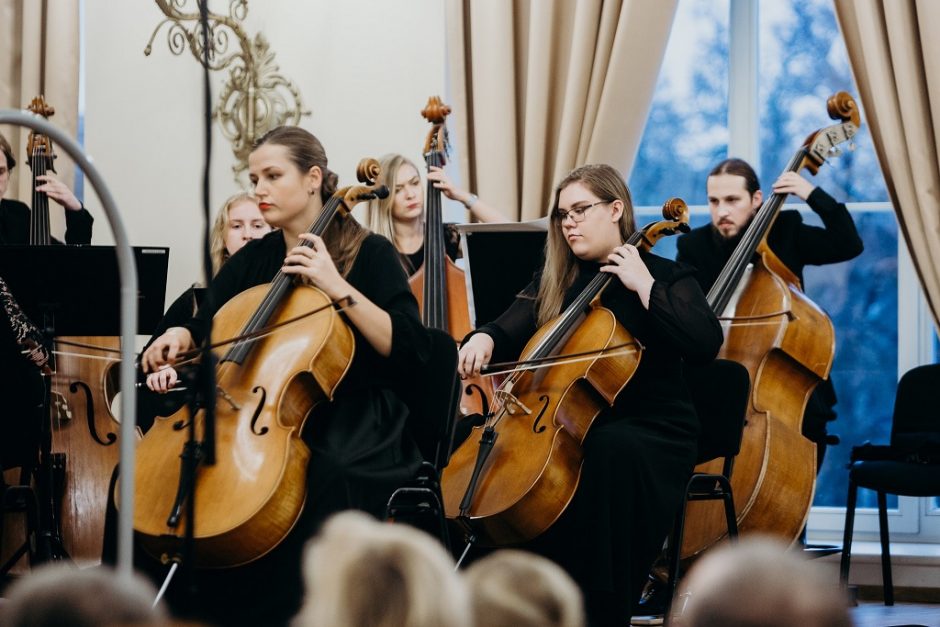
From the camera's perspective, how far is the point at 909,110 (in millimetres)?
3809

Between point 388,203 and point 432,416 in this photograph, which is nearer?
point 432,416

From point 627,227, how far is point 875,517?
1736 mm

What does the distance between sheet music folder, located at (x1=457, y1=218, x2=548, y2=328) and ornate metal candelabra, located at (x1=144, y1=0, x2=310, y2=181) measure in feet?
4.70

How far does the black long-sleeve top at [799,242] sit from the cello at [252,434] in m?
1.55

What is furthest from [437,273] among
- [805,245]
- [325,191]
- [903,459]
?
[903,459]

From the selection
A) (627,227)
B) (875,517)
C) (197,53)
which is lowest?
(875,517)

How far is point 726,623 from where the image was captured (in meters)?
0.76

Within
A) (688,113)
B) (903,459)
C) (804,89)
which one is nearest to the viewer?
(903,459)

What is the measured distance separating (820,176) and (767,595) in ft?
12.1

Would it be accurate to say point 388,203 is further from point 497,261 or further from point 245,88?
point 245,88

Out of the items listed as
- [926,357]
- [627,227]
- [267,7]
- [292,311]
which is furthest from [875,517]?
[267,7]

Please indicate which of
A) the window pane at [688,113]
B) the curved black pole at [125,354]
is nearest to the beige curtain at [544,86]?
the window pane at [688,113]

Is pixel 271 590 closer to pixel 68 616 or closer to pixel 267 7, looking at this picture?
pixel 68 616

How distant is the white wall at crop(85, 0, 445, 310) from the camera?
4336 millimetres
